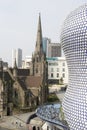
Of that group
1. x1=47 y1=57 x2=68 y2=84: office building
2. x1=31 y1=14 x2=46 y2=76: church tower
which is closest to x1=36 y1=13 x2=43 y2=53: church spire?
x1=31 y1=14 x2=46 y2=76: church tower

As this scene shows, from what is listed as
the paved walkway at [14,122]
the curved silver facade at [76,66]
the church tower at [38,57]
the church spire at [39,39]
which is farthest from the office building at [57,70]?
the curved silver facade at [76,66]

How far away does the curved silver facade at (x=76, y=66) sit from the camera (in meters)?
35.9

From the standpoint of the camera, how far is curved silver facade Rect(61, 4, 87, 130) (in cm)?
3591

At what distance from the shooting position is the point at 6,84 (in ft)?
183

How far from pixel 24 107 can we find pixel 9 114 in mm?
4799

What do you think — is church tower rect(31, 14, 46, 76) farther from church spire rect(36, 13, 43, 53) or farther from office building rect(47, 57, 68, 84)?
office building rect(47, 57, 68, 84)

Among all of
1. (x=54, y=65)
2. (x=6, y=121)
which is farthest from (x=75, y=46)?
(x=54, y=65)

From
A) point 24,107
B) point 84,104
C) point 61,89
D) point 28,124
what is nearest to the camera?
point 84,104

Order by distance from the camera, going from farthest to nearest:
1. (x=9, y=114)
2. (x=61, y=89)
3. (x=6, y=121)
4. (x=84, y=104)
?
(x=61, y=89), (x=9, y=114), (x=6, y=121), (x=84, y=104)

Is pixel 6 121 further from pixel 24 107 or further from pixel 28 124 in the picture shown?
pixel 24 107

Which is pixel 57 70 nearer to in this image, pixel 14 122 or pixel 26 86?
pixel 26 86

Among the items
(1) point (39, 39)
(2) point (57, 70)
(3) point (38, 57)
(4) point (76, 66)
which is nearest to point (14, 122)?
(4) point (76, 66)

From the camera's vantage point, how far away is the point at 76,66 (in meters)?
37.3

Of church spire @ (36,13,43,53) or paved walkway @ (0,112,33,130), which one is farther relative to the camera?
church spire @ (36,13,43,53)
